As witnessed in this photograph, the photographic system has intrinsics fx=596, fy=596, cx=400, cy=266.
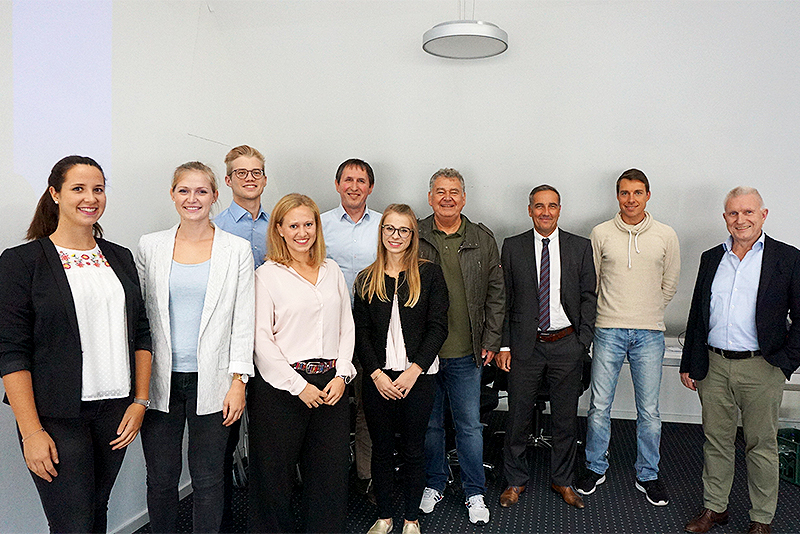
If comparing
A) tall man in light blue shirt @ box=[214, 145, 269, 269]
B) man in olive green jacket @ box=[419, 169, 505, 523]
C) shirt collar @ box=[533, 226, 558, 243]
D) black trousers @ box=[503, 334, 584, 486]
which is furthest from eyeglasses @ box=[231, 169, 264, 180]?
black trousers @ box=[503, 334, 584, 486]

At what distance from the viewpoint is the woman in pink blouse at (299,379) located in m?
2.37

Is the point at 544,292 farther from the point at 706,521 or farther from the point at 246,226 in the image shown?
the point at 246,226

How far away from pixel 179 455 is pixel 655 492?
96.5 inches

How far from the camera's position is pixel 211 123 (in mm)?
3615

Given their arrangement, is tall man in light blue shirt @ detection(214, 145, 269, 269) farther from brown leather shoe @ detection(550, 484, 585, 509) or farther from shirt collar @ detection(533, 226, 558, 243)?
brown leather shoe @ detection(550, 484, 585, 509)

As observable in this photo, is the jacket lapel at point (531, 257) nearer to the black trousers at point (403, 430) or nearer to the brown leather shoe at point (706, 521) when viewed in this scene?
the black trousers at point (403, 430)

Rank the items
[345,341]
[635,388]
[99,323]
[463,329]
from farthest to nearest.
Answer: [635,388] → [463,329] → [345,341] → [99,323]

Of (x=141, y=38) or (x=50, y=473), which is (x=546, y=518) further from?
(x=141, y=38)

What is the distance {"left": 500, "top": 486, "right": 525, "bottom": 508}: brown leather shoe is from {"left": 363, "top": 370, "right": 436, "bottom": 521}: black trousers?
0.65m

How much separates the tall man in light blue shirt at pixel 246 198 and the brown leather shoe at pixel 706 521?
2463mm

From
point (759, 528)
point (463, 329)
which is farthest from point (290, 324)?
point (759, 528)

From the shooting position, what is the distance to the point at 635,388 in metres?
3.31

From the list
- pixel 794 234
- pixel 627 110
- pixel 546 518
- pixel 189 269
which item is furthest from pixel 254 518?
pixel 794 234


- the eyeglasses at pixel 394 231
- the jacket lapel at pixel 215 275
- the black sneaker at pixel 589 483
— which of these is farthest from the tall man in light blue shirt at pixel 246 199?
the black sneaker at pixel 589 483
